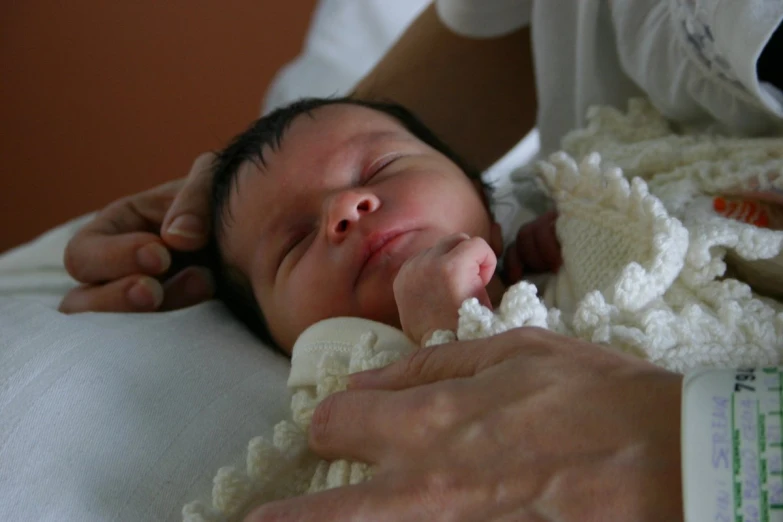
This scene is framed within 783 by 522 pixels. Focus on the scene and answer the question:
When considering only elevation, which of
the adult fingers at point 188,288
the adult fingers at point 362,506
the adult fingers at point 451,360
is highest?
the adult fingers at point 451,360

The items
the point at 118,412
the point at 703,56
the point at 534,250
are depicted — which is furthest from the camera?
the point at 534,250

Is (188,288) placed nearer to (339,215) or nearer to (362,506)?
(339,215)

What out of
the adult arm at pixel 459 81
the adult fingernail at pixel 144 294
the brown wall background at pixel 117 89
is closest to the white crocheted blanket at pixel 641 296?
the adult fingernail at pixel 144 294

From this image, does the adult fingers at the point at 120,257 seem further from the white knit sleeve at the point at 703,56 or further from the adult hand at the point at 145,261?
the white knit sleeve at the point at 703,56

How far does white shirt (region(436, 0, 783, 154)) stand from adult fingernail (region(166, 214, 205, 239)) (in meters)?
0.50

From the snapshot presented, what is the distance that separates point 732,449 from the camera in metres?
0.41

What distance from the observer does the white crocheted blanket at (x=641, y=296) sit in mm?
542

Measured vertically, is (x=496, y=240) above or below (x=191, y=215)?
below

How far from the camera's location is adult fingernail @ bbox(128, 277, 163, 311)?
89 centimetres

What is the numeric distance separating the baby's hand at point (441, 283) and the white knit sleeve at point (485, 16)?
1.95 ft

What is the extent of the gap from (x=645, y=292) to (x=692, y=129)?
0.38 metres

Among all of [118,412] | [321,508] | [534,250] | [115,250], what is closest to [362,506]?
[321,508]

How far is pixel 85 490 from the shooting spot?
0.58 m

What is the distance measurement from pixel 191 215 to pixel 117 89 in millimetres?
1469
